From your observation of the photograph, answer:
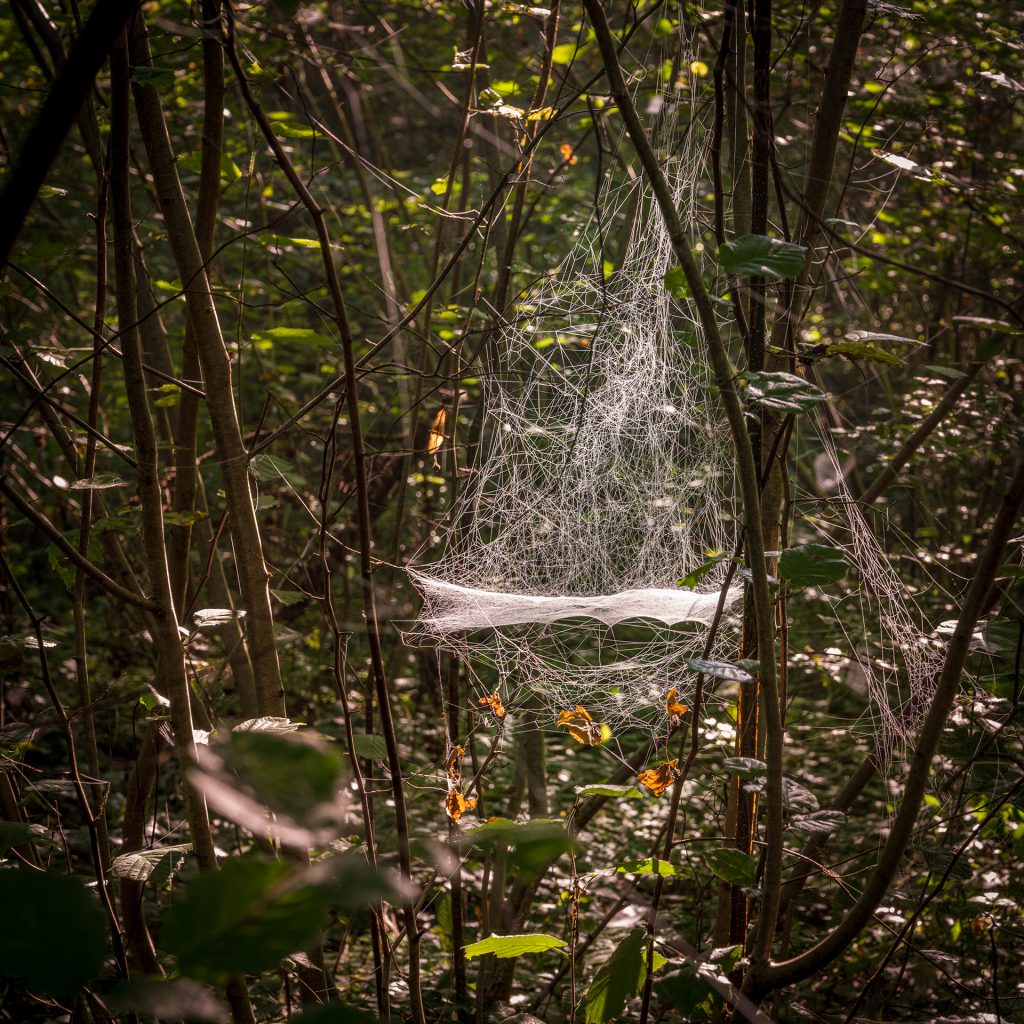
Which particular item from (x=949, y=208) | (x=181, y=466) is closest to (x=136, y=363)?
(x=181, y=466)

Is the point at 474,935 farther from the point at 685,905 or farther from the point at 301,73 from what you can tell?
the point at 301,73

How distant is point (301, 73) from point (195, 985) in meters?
6.17

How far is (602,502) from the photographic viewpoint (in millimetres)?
2719

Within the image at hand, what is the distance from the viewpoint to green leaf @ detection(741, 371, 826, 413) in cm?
101

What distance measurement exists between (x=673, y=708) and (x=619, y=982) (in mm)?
557

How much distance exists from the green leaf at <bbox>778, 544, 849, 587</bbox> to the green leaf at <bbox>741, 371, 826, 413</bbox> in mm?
224

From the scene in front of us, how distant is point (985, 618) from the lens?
179cm

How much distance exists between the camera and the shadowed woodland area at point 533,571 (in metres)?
1.04

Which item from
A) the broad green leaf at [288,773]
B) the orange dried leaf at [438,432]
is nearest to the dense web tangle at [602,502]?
the orange dried leaf at [438,432]

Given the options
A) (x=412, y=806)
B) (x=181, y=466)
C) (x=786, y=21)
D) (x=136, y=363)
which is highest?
(x=786, y=21)

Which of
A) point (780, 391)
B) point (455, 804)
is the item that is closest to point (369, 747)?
point (455, 804)

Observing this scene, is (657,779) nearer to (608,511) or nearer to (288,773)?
(608,511)

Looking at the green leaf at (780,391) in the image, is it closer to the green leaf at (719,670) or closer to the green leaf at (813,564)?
the green leaf at (813,564)

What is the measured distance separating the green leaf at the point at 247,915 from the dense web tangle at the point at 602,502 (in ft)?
5.25
